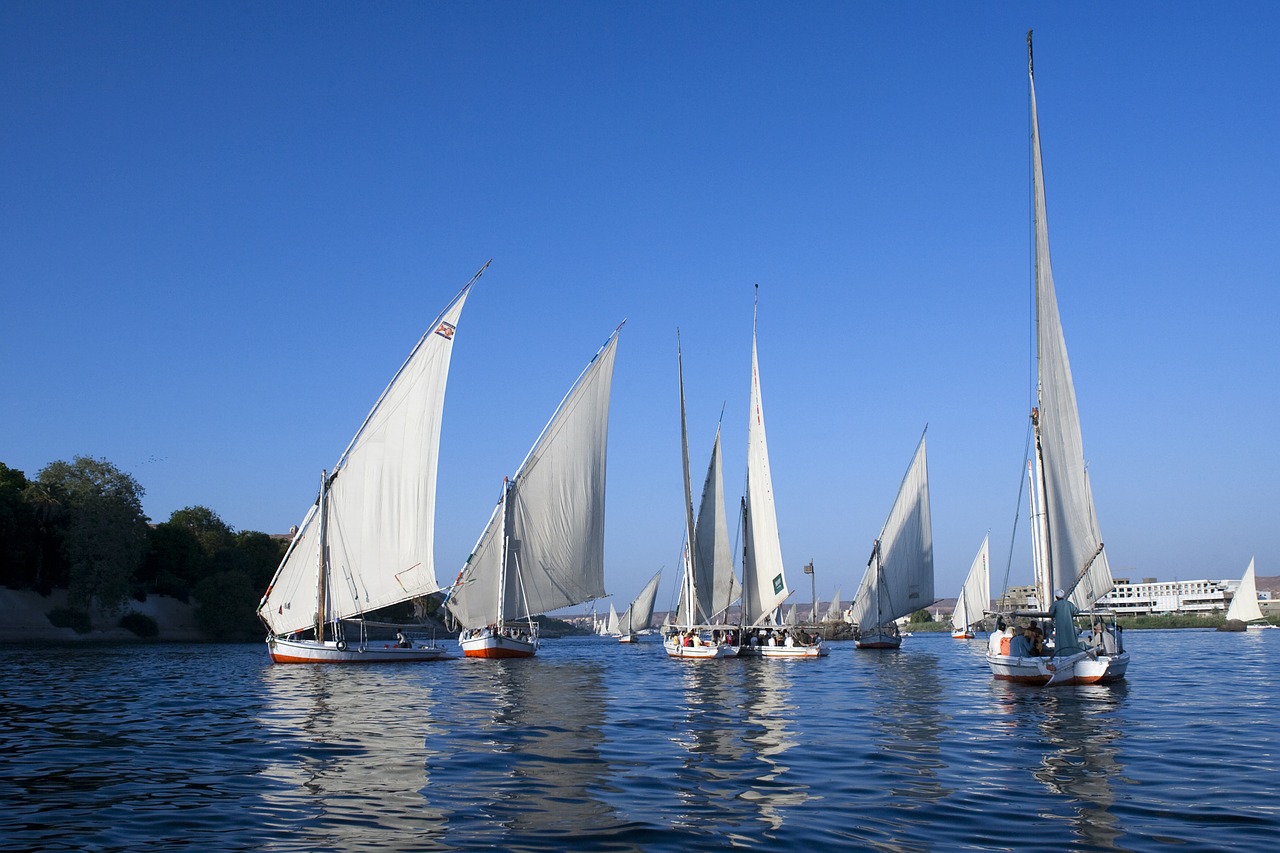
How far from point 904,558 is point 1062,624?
3937cm

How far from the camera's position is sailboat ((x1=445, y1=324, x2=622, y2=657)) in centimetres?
5850

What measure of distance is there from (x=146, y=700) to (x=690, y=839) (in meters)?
22.8

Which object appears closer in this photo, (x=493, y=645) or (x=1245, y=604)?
(x=493, y=645)

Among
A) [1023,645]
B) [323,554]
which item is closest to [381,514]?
[323,554]

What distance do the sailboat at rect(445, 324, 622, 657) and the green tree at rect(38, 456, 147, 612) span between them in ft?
130

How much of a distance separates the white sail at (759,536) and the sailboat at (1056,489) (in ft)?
84.9

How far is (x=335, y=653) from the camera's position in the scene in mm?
52469

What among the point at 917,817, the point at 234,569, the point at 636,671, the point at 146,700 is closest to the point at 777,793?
the point at 917,817

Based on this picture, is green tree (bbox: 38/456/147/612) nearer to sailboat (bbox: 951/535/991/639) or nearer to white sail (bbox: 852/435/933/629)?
white sail (bbox: 852/435/933/629)

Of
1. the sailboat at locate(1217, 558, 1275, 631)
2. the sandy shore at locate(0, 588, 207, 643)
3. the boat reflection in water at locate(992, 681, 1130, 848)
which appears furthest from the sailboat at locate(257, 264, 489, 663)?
the sailboat at locate(1217, 558, 1275, 631)

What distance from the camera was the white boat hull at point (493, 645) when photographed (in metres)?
57.4

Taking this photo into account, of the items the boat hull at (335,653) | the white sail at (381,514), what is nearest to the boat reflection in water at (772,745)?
the white sail at (381,514)

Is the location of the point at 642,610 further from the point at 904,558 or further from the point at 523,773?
the point at 523,773

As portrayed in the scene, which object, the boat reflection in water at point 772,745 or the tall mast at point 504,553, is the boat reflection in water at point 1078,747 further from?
the tall mast at point 504,553
